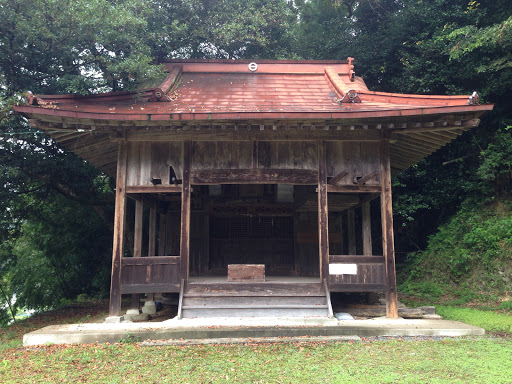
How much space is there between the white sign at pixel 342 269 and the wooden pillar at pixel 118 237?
4.48 m

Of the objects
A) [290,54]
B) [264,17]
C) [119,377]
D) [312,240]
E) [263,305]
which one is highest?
[264,17]

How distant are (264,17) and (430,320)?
1540 cm

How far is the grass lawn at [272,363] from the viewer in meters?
4.95

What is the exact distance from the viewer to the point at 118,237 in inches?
326

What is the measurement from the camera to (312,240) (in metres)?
13.4

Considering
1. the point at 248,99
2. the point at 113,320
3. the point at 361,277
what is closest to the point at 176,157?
the point at 248,99

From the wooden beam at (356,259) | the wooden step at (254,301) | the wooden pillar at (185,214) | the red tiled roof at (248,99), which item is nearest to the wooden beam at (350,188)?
the wooden beam at (356,259)

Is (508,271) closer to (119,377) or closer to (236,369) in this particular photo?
(236,369)

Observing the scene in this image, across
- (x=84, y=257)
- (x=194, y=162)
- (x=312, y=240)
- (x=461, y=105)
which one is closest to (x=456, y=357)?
(x=461, y=105)

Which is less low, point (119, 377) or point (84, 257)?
point (84, 257)

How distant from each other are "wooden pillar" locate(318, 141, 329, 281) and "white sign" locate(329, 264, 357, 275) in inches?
4.2

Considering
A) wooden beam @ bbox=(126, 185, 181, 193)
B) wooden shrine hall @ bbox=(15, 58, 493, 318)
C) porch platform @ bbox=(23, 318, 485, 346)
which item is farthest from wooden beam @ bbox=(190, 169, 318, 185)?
porch platform @ bbox=(23, 318, 485, 346)

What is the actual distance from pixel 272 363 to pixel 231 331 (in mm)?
1465

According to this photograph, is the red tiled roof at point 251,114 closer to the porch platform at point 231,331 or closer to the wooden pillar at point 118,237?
the wooden pillar at point 118,237
